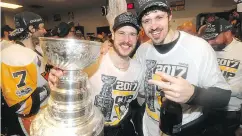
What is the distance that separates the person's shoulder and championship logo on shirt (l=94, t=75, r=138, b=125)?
0.67 metres

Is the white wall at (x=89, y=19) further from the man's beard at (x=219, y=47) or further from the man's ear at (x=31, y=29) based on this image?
the man's ear at (x=31, y=29)

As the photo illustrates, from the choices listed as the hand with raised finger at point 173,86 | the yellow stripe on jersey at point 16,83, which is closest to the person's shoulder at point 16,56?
the yellow stripe on jersey at point 16,83

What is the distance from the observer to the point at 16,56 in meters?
→ 1.46

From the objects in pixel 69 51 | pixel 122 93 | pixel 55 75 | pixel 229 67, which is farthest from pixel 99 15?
pixel 69 51

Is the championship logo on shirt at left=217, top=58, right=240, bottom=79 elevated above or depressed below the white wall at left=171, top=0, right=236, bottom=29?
below

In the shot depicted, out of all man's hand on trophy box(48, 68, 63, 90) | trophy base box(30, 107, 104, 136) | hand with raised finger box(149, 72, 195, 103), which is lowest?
trophy base box(30, 107, 104, 136)

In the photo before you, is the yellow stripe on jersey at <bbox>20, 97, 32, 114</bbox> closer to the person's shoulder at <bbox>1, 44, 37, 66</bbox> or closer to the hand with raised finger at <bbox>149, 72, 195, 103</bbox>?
the person's shoulder at <bbox>1, 44, 37, 66</bbox>

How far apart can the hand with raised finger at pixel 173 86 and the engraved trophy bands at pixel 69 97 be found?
0.24 m

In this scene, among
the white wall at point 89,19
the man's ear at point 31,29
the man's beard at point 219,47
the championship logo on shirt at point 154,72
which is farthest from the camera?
the white wall at point 89,19

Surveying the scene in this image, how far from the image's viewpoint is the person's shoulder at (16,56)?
143 centimetres

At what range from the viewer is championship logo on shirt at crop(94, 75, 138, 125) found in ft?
4.35

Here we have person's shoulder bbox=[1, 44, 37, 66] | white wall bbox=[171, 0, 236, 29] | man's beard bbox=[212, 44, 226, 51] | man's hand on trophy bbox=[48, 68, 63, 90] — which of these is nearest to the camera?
man's hand on trophy bbox=[48, 68, 63, 90]

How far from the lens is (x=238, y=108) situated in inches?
91.5

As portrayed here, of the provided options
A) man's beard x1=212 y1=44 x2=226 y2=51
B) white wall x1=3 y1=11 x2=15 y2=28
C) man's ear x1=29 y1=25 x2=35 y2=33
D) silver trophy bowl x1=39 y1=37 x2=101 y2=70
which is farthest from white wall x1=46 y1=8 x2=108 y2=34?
silver trophy bowl x1=39 y1=37 x2=101 y2=70
